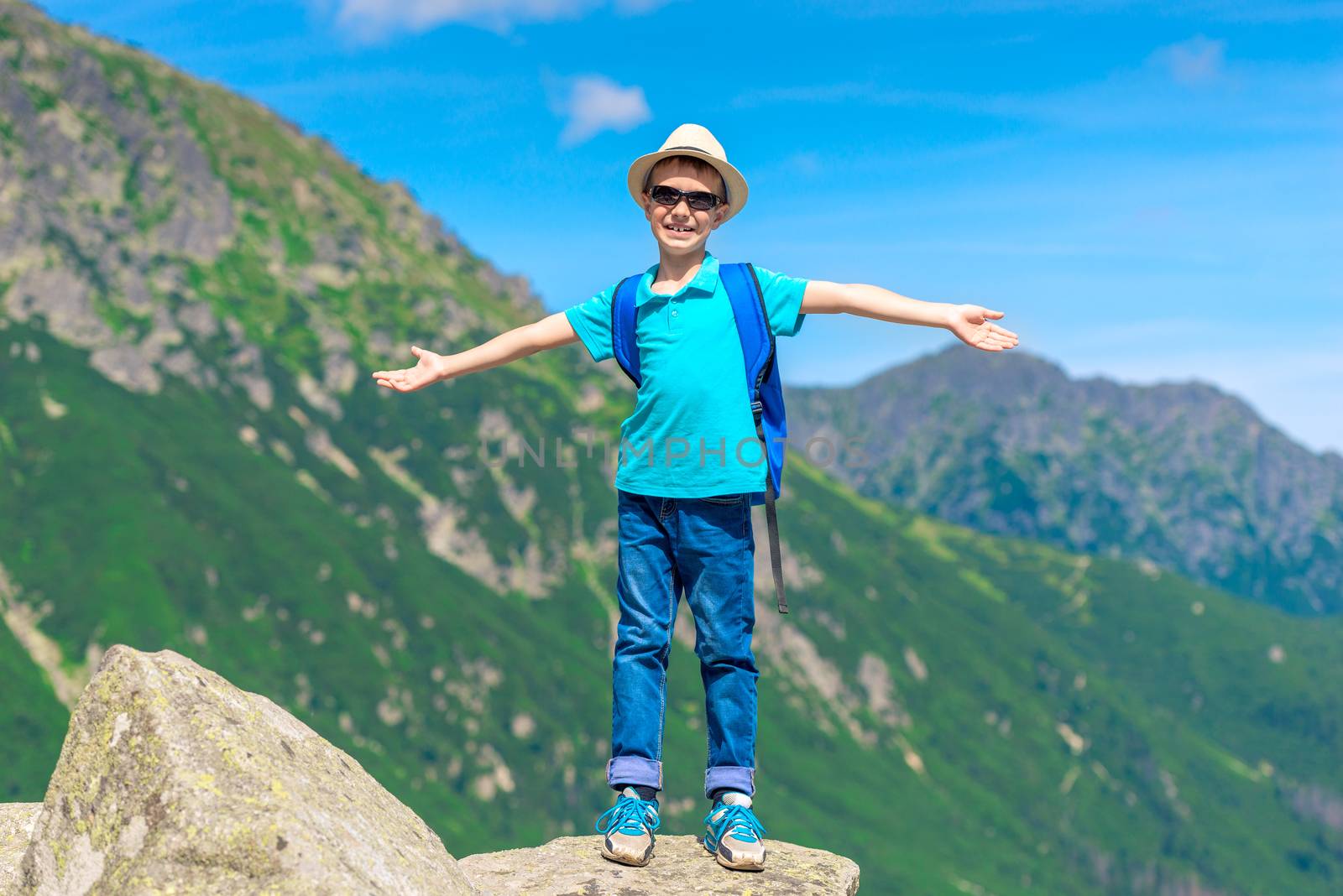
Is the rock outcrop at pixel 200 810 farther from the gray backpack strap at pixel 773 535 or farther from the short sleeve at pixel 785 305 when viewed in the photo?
the short sleeve at pixel 785 305

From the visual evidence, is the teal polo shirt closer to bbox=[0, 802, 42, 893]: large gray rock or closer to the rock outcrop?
the rock outcrop

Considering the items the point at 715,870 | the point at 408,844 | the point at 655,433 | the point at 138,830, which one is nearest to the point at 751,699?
the point at 715,870

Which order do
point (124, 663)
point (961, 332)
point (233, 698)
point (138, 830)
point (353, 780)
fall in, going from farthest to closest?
point (961, 332) → point (353, 780) → point (233, 698) → point (124, 663) → point (138, 830)

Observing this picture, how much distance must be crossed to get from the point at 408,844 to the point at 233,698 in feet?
5.83

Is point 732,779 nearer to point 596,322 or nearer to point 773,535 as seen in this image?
point 773,535

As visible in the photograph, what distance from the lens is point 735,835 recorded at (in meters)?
11.0

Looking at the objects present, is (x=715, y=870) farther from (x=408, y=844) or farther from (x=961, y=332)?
(x=961, y=332)

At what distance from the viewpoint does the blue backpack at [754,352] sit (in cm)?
1105

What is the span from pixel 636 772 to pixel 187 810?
4.40 meters

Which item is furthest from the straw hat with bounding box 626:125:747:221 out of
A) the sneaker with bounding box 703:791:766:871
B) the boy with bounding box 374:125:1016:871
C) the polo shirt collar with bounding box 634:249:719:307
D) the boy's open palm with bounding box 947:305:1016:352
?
the sneaker with bounding box 703:791:766:871

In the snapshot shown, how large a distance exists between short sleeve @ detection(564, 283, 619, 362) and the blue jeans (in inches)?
59.1

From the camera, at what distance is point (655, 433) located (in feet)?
36.4

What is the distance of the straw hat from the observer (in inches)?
423

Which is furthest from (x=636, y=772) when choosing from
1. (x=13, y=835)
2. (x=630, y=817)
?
(x=13, y=835)
